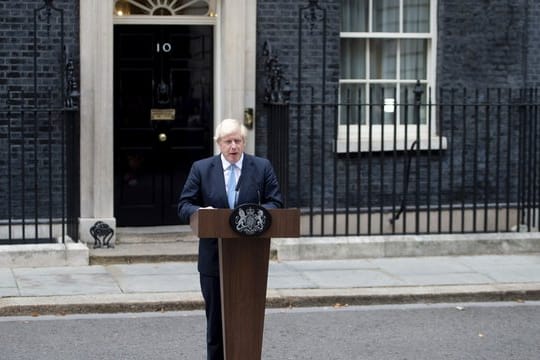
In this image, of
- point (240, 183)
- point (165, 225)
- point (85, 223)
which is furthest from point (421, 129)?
point (240, 183)

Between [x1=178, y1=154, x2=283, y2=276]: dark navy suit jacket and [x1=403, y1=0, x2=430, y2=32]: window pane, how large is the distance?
21.6 ft

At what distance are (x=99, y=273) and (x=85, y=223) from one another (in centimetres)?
115

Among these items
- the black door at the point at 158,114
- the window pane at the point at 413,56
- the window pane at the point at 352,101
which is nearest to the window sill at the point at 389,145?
the window pane at the point at 352,101

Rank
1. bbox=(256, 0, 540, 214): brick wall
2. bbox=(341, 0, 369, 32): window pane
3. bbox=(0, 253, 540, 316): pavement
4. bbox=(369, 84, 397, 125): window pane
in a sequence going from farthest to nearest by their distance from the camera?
1. bbox=(369, 84, 397, 125): window pane
2. bbox=(341, 0, 369, 32): window pane
3. bbox=(256, 0, 540, 214): brick wall
4. bbox=(0, 253, 540, 316): pavement

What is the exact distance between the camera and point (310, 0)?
1220 cm

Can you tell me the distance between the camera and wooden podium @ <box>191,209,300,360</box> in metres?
6.01

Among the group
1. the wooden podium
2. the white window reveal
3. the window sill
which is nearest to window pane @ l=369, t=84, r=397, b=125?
the window sill

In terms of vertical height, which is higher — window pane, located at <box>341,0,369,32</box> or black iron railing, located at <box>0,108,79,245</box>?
window pane, located at <box>341,0,369,32</box>

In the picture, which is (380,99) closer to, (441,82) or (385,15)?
(441,82)

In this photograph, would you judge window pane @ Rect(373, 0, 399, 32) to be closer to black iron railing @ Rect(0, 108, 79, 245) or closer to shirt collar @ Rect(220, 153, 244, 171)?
black iron railing @ Rect(0, 108, 79, 245)

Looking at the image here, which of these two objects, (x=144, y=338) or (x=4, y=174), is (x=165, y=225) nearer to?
(x=4, y=174)

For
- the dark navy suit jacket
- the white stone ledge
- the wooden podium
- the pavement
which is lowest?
the pavement

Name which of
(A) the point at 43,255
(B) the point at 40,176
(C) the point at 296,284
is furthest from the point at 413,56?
(A) the point at 43,255

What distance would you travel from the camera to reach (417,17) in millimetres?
12914
